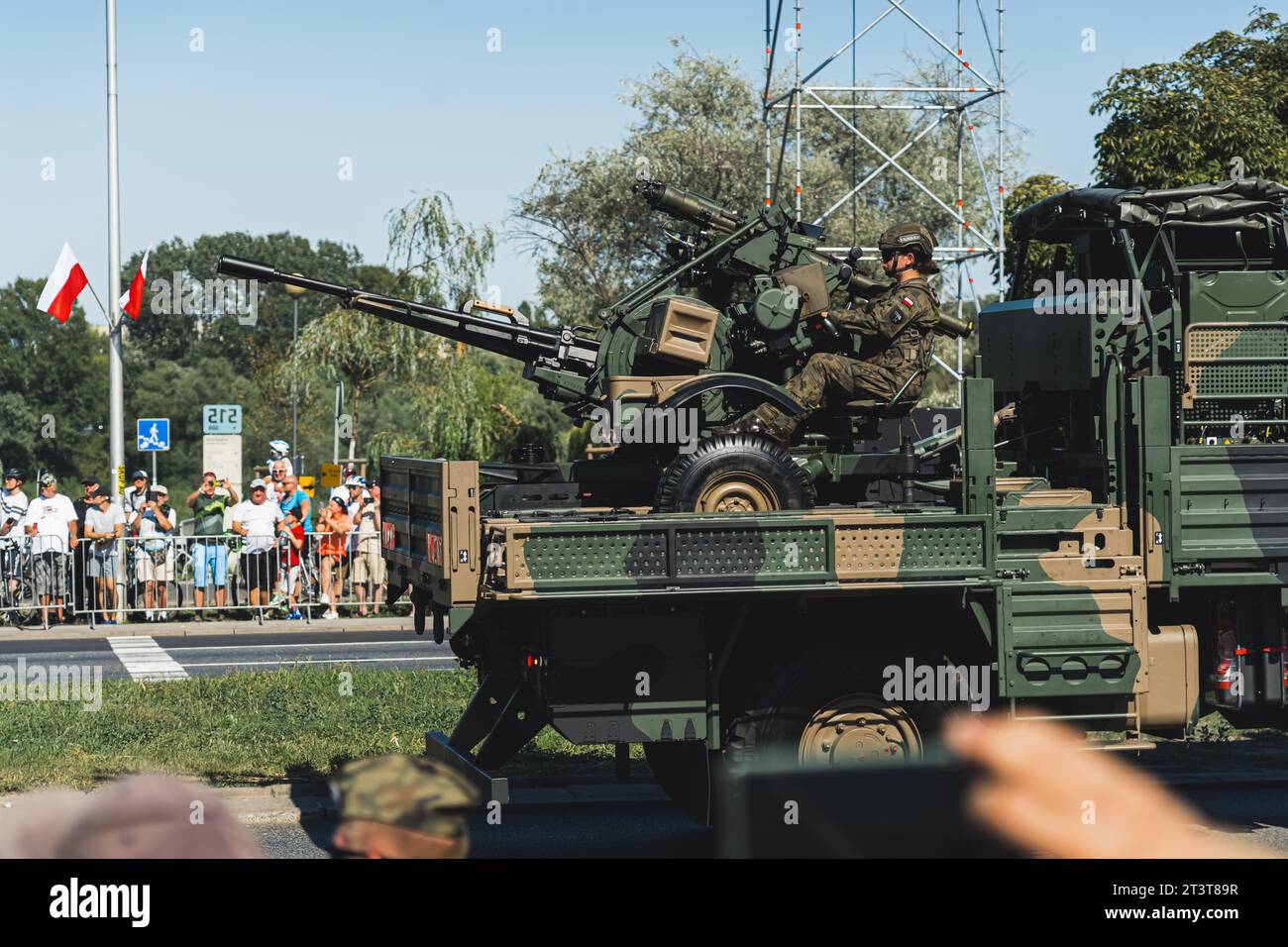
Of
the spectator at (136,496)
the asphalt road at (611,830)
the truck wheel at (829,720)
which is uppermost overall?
the spectator at (136,496)

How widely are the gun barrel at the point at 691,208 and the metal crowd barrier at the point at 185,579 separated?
400 inches

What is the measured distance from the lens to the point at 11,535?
1962 centimetres

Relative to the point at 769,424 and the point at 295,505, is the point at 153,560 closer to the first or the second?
the point at 295,505

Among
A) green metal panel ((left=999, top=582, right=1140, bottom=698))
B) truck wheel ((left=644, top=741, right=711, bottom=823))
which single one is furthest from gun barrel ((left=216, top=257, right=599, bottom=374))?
green metal panel ((left=999, top=582, right=1140, bottom=698))

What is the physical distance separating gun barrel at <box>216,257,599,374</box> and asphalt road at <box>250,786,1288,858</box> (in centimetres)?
293

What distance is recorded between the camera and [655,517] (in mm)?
7344

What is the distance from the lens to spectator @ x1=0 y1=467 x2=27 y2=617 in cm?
1930

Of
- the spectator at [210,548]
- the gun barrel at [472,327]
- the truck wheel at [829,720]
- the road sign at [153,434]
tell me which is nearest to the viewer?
the truck wheel at [829,720]

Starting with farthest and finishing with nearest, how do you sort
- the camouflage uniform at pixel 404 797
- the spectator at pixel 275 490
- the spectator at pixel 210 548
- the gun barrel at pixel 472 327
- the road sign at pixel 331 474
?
the road sign at pixel 331 474 < the spectator at pixel 275 490 < the spectator at pixel 210 548 < the gun barrel at pixel 472 327 < the camouflage uniform at pixel 404 797

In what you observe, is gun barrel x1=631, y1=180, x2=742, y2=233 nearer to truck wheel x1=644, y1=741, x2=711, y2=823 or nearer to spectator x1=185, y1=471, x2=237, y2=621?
truck wheel x1=644, y1=741, x2=711, y2=823

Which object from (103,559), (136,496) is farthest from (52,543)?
(136,496)

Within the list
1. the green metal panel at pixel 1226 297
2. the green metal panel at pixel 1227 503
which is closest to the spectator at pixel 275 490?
the green metal panel at pixel 1226 297

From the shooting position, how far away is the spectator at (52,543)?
759 inches

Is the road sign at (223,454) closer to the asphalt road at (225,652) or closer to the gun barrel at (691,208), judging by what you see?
the asphalt road at (225,652)
